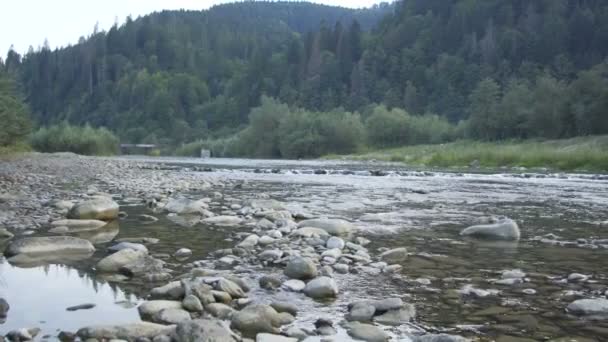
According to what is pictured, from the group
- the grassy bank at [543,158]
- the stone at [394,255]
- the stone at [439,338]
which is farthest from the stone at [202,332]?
the grassy bank at [543,158]

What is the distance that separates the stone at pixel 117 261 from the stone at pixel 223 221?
14.9 feet

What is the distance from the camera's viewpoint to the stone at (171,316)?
5507 millimetres

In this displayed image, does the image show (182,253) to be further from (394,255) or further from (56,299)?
(394,255)

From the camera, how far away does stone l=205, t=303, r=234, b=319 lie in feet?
18.9

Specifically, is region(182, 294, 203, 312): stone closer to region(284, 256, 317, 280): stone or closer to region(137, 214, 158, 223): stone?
region(284, 256, 317, 280): stone

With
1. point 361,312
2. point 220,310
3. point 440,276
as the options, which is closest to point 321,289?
point 361,312

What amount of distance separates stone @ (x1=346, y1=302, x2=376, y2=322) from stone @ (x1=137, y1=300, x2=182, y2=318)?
1.81 m

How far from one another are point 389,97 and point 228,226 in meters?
119

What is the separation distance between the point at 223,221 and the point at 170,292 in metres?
6.36

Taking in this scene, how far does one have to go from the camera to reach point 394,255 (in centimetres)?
891

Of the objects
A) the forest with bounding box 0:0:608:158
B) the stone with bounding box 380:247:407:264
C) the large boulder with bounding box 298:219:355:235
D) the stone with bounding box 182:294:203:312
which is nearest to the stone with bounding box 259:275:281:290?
the stone with bounding box 182:294:203:312

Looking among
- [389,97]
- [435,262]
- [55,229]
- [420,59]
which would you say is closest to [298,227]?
[435,262]

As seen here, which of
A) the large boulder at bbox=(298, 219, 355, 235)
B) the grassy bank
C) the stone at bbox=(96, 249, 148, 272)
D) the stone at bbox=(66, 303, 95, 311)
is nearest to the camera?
the stone at bbox=(66, 303, 95, 311)

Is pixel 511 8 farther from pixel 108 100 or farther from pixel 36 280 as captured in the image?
pixel 36 280
